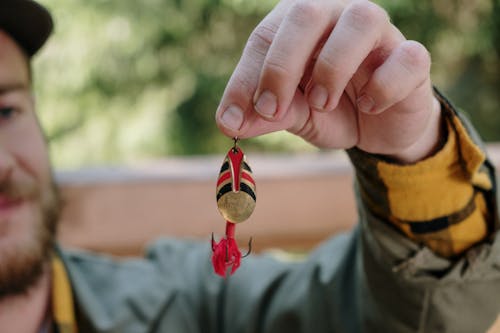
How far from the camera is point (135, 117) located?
425 cm

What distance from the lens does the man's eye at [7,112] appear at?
0.99 m

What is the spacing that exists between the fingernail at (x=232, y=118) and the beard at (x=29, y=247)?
1.69ft

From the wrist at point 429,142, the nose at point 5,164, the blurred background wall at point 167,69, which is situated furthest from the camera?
the blurred background wall at point 167,69

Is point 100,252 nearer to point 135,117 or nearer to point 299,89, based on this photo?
point 299,89

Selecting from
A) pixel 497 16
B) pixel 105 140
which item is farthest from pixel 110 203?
pixel 497 16

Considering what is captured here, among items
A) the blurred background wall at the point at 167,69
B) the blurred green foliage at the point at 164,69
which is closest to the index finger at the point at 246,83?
the blurred background wall at the point at 167,69

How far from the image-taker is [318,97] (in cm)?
57

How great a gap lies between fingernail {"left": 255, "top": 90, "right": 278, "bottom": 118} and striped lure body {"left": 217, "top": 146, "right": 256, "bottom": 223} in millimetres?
40

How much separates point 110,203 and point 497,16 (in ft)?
11.0

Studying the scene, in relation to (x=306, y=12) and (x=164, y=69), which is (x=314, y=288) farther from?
(x=164, y=69)

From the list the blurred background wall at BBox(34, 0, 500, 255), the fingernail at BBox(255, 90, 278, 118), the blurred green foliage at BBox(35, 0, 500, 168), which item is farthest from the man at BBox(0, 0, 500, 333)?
the blurred green foliage at BBox(35, 0, 500, 168)

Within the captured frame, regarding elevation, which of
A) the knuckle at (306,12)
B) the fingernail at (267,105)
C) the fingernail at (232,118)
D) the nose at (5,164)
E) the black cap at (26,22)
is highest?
the knuckle at (306,12)

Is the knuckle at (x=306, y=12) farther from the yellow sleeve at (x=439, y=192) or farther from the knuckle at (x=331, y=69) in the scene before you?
the yellow sleeve at (x=439, y=192)

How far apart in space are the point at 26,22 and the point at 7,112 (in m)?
0.14
